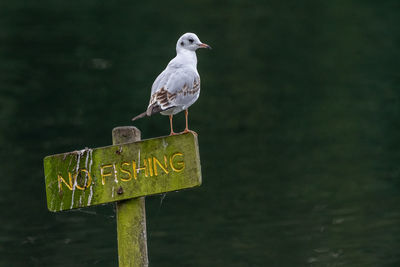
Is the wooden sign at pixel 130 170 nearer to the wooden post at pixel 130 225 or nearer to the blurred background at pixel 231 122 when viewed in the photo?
the wooden post at pixel 130 225

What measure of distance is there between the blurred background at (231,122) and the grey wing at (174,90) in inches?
27.3

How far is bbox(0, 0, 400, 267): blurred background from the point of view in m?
8.70

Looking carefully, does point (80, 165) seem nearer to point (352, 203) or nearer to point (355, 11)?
point (352, 203)

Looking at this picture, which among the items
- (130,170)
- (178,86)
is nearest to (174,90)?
(178,86)

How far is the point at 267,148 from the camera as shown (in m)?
12.6

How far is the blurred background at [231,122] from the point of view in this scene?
28.5 feet

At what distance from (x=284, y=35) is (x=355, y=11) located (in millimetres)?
3724

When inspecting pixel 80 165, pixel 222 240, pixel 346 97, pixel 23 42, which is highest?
pixel 23 42

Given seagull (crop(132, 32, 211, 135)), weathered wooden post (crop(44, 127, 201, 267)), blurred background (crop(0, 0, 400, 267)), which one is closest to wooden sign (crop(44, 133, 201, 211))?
weathered wooden post (crop(44, 127, 201, 267))

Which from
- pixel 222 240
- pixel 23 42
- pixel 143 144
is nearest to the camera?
pixel 143 144

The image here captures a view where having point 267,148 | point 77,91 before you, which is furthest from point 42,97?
point 267,148

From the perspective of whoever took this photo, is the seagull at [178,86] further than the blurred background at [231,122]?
No

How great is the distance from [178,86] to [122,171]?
832mm

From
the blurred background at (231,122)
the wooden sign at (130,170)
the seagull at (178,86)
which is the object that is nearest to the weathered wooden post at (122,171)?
the wooden sign at (130,170)
